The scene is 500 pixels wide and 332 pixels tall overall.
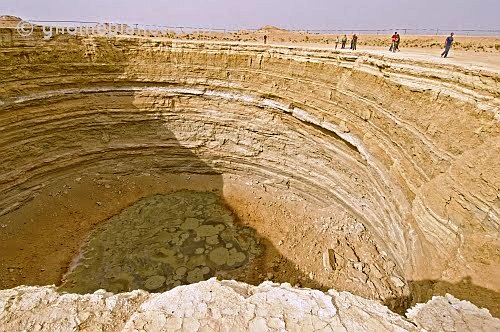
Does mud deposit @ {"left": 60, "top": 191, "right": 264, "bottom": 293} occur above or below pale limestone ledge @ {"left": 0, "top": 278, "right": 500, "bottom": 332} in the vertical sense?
below

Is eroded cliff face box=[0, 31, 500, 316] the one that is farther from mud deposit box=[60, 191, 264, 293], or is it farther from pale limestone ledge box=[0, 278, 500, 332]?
pale limestone ledge box=[0, 278, 500, 332]

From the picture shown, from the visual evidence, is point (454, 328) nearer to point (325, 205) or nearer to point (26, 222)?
point (325, 205)

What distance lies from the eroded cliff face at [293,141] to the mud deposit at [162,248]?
3.82 feet

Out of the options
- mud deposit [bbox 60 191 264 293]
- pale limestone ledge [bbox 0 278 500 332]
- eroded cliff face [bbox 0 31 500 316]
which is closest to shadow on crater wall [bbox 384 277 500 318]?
eroded cliff face [bbox 0 31 500 316]

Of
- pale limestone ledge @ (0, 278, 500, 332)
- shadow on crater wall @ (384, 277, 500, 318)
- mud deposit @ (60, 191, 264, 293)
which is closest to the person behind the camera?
pale limestone ledge @ (0, 278, 500, 332)

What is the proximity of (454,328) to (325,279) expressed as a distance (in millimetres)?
7080

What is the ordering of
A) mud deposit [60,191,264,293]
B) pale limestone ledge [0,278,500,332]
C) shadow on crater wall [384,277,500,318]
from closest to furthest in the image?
1. pale limestone ledge [0,278,500,332]
2. shadow on crater wall [384,277,500,318]
3. mud deposit [60,191,264,293]

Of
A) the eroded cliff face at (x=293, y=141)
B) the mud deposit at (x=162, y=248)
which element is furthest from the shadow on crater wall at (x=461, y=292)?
the mud deposit at (x=162, y=248)

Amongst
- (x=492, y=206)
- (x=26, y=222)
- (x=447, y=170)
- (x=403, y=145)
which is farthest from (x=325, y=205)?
(x=26, y=222)

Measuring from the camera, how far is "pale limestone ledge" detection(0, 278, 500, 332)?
4188mm

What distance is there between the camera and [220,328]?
413cm

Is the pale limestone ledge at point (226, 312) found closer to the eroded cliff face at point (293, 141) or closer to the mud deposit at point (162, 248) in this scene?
the eroded cliff face at point (293, 141)

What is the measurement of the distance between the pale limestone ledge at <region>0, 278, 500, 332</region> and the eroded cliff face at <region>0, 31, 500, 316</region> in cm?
278

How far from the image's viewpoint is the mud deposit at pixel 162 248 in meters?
11.6
